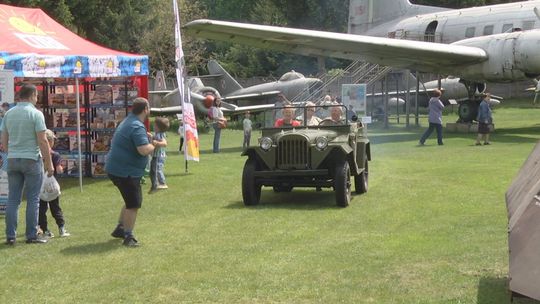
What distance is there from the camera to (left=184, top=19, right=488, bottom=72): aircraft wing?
2336 centimetres

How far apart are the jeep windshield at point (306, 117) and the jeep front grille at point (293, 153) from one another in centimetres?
82

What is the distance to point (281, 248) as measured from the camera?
8.28 m

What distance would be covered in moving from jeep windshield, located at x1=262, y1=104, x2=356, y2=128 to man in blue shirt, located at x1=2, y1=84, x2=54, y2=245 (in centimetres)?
452

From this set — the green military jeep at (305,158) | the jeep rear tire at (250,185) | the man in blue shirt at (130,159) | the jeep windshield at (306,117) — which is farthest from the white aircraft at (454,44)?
the man in blue shirt at (130,159)

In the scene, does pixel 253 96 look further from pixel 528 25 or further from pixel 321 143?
pixel 321 143

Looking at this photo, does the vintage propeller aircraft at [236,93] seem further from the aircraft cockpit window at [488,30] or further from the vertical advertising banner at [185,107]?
the vertical advertising banner at [185,107]

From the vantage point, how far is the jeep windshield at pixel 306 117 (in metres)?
12.1

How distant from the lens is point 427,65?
87.9ft

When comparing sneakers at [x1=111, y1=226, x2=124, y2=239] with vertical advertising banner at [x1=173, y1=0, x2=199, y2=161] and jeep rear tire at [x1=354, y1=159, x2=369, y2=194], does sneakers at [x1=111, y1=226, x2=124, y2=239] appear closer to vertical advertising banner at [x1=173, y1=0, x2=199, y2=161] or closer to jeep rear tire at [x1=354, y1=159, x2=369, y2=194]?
jeep rear tire at [x1=354, y1=159, x2=369, y2=194]

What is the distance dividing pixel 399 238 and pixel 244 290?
9.14 ft

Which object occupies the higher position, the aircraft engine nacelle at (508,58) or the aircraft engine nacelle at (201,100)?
the aircraft engine nacelle at (508,58)

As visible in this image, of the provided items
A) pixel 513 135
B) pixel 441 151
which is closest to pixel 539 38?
pixel 513 135

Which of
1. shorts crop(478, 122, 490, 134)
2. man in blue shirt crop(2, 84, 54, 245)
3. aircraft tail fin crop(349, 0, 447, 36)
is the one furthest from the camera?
aircraft tail fin crop(349, 0, 447, 36)

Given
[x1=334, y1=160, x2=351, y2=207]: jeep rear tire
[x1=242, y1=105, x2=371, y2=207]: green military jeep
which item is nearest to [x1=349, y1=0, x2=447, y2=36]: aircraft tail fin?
[x1=242, y1=105, x2=371, y2=207]: green military jeep
